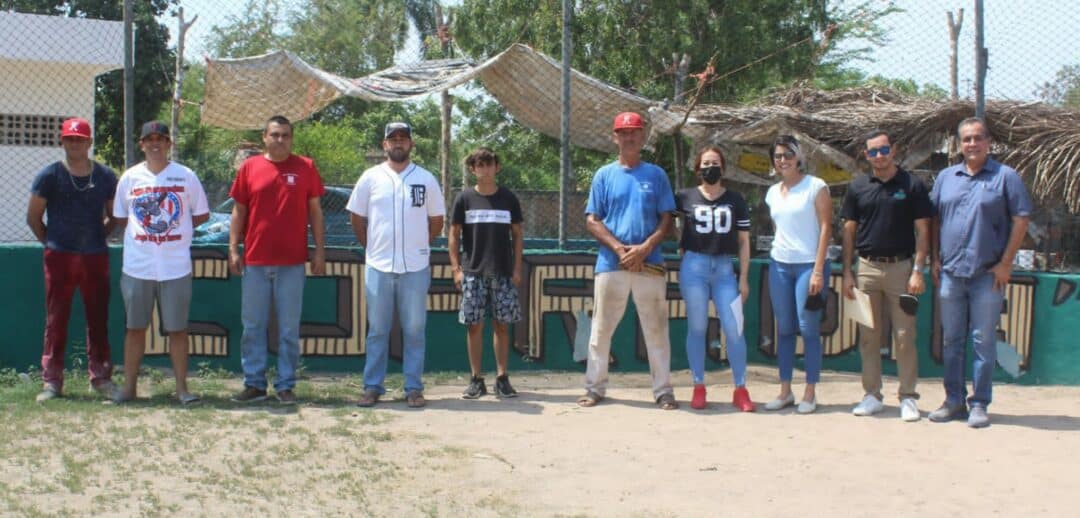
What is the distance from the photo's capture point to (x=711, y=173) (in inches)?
269

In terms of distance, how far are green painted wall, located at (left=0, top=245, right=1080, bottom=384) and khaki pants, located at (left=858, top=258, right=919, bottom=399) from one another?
1.57 meters

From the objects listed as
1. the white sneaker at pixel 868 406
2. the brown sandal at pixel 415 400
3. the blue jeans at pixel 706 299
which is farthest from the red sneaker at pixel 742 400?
the brown sandal at pixel 415 400

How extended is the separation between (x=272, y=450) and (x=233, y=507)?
1006 mm

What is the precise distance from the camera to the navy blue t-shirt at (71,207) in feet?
21.7

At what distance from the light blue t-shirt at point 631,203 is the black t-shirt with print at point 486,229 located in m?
0.59

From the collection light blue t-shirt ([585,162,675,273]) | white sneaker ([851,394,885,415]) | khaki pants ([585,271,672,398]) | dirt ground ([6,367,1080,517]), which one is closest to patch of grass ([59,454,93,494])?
dirt ground ([6,367,1080,517])

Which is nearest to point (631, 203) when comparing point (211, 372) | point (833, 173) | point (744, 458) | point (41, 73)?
point (744, 458)

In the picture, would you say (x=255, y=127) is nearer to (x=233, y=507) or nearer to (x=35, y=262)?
(x=35, y=262)

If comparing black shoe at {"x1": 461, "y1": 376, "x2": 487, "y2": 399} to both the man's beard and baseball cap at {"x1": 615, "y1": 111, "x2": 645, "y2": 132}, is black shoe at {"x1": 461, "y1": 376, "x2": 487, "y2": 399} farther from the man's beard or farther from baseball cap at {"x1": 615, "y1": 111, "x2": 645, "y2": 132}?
baseball cap at {"x1": 615, "y1": 111, "x2": 645, "y2": 132}

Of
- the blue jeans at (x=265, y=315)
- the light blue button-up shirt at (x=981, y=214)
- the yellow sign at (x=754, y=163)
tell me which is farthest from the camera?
the yellow sign at (x=754, y=163)

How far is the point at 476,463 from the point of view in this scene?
5289mm

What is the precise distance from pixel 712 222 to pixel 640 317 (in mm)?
780

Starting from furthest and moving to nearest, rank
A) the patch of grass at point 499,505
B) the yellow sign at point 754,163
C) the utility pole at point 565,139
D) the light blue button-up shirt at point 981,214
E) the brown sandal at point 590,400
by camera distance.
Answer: the yellow sign at point 754,163
the utility pole at point 565,139
the brown sandal at point 590,400
the light blue button-up shirt at point 981,214
the patch of grass at point 499,505

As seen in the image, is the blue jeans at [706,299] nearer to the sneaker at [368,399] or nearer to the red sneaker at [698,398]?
the red sneaker at [698,398]
